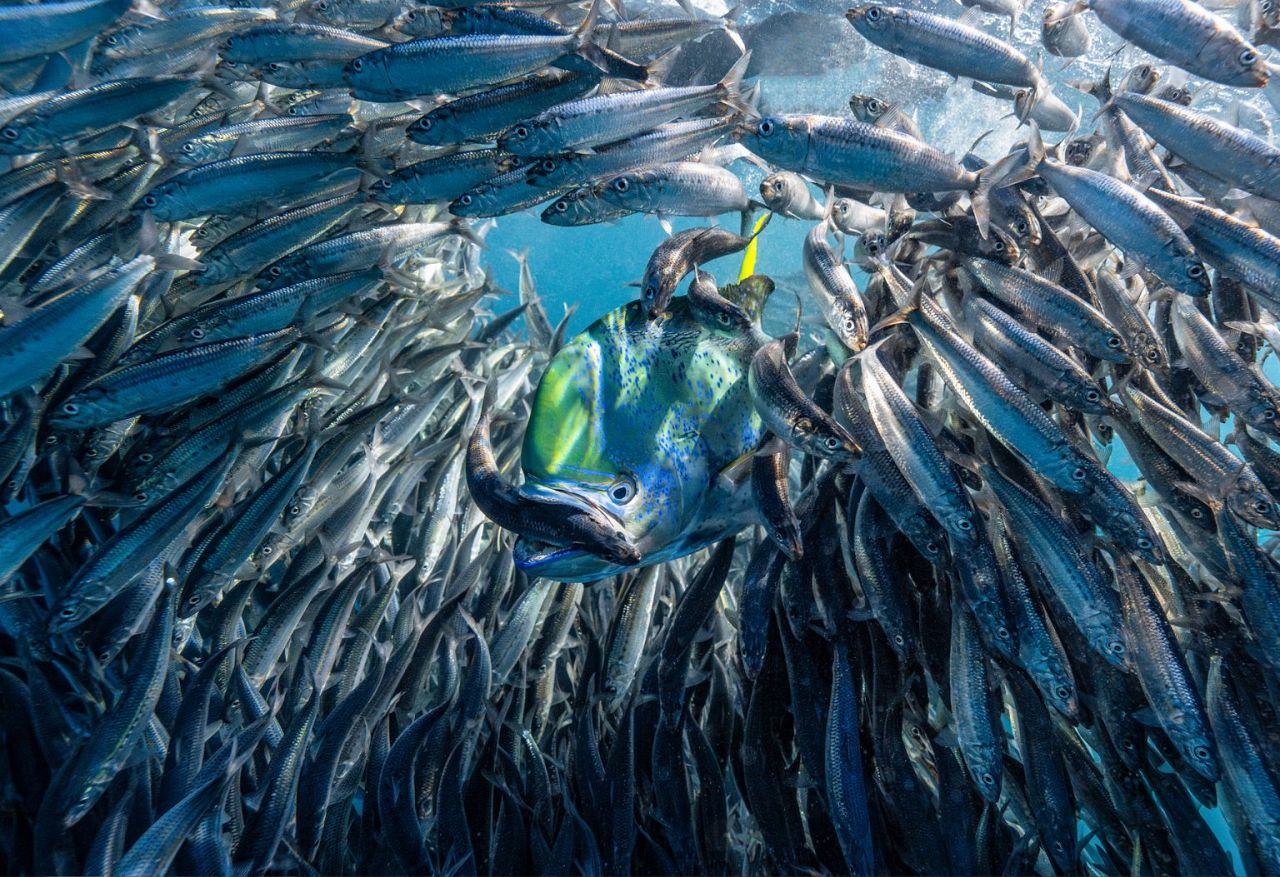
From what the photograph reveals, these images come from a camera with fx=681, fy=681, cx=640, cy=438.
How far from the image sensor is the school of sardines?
7.30ft

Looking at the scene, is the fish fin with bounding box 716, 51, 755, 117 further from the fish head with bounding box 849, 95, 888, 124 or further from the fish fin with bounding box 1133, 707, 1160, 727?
the fish fin with bounding box 1133, 707, 1160, 727

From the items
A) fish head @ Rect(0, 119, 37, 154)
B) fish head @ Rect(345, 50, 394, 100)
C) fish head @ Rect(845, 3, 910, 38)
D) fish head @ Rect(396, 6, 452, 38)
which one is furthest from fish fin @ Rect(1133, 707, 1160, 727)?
fish head @ Rect(0, 119, 37, 154)

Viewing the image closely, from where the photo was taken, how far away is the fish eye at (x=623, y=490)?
2.15 meters

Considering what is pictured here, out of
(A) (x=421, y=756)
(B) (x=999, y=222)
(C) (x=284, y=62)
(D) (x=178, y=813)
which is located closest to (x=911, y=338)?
(B) (x=999, y=222)

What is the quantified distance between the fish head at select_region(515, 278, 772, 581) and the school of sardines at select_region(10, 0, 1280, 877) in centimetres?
1

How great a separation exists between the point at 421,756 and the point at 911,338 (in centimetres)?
268

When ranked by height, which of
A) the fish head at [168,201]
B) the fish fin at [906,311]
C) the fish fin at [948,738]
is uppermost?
the fish fin at [906,311]

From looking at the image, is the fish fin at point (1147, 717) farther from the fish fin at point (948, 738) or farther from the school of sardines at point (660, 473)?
the fish fin at point (948, 738)

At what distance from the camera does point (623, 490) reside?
2.16 metres

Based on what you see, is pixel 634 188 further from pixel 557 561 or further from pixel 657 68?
pixel 557 561

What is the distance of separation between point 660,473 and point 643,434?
140 mm

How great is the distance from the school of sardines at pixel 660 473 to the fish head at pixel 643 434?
15mm

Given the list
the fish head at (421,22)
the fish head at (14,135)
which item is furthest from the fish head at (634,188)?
the fish head at (14,135)

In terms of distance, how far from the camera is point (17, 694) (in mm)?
3035
